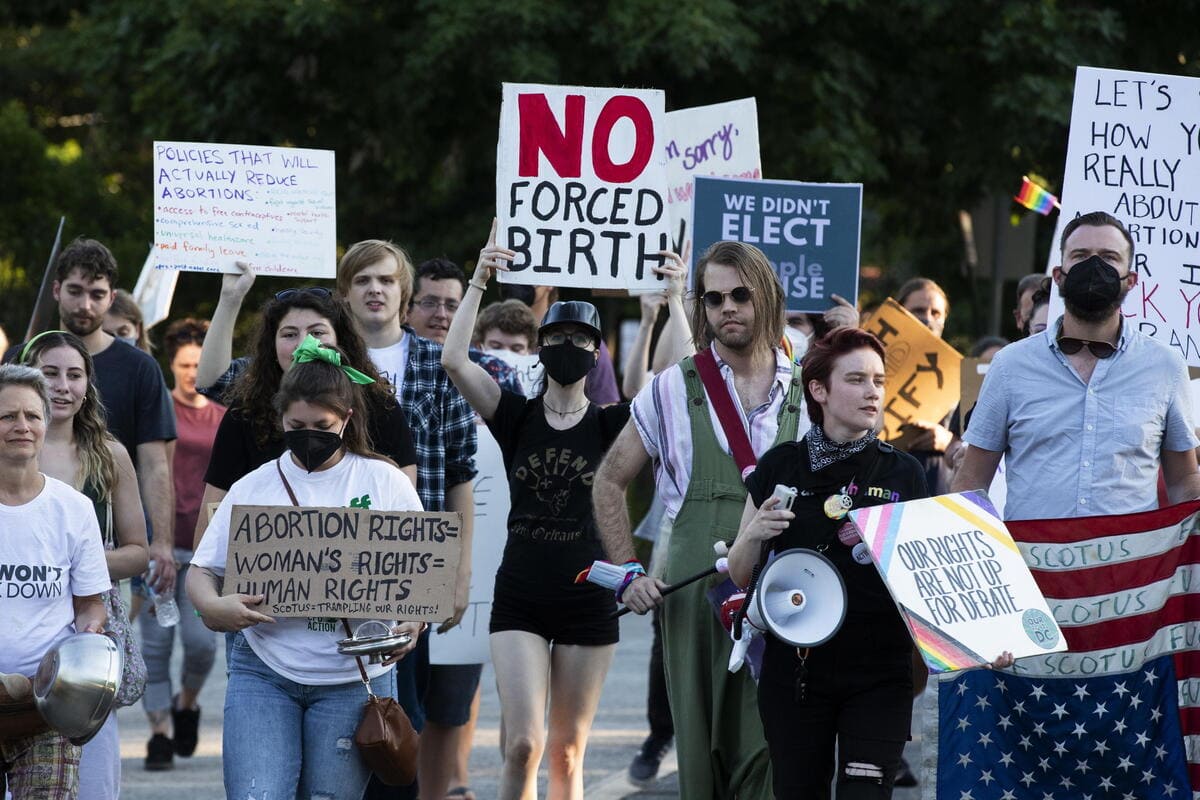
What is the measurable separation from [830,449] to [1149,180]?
7.60 ft

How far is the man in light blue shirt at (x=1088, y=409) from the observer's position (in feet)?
18.8

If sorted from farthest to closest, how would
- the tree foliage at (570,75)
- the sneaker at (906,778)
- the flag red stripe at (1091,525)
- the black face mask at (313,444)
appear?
the tree foliage at (570,75) < the sneaker at (906,778) < the flag red stripe at (1091,525) < the black face mask at (313,444)

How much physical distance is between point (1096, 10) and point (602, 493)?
41.3ft

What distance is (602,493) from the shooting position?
243 inches

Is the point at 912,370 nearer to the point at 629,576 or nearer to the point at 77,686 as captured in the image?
the point at 629,576

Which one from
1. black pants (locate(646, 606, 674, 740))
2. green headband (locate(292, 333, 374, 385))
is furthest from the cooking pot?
black pants (locate(646, 606, 674, 740))

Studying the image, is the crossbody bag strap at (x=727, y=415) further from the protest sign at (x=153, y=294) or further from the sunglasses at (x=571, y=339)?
the protest sign at (x=153, y=294)

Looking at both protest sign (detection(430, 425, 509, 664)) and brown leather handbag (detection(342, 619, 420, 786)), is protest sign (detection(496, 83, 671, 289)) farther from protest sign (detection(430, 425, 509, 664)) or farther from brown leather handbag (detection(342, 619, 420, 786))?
brown leather handbag (detection(342, 619, 420, 786))

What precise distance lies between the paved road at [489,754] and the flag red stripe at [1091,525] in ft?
9.60

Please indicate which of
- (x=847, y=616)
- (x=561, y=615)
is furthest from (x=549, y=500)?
(x=847, y=616)

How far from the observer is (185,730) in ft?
31.1

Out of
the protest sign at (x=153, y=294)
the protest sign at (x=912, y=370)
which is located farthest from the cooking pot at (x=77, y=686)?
the protest sign at (x=153, y=294)

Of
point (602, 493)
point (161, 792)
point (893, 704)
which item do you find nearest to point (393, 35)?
point (161, 792)

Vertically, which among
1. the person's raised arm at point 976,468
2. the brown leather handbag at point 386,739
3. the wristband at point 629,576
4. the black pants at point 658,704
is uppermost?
the person's raised arm at point 976,468
